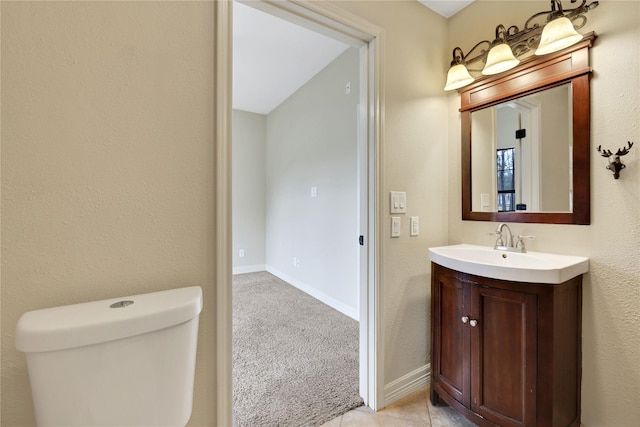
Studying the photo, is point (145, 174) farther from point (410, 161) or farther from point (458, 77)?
point (458, 77)

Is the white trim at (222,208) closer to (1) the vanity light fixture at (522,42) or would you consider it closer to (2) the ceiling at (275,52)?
(2) the ceiling at (275,52)

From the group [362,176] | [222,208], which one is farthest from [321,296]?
[222,208]

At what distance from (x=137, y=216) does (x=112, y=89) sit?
43 centimetres

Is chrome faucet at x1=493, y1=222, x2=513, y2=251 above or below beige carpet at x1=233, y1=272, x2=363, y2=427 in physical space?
above

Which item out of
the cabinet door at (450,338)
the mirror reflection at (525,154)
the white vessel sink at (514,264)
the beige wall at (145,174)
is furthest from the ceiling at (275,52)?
the cabinet door at (450,338)

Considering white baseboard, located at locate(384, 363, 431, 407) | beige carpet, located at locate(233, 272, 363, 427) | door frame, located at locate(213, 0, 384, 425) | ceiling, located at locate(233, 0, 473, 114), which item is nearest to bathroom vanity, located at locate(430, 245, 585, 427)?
white baseboard, located at locate(384, 363, 431, 407)

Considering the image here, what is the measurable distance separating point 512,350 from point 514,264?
0.39 meters

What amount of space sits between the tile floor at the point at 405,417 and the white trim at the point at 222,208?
677 mm

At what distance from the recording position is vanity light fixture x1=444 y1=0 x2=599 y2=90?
1254 mm

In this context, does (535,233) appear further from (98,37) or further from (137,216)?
(98,37)

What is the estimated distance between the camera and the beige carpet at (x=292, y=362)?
1491 mm

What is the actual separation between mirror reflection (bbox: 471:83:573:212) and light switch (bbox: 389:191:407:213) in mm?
500

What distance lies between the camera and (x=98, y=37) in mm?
883

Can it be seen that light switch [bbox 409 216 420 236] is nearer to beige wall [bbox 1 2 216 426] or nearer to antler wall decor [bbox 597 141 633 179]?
antler wall decor [bbox 597 141 633 179]
